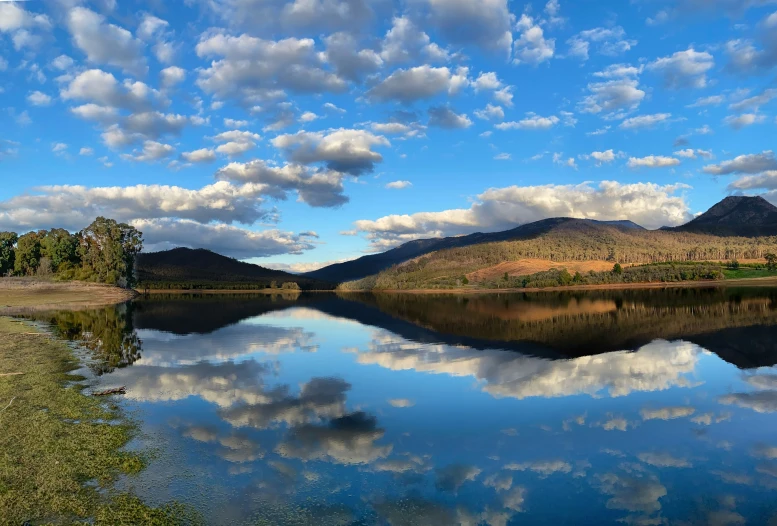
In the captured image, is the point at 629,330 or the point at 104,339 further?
the point at 629,330

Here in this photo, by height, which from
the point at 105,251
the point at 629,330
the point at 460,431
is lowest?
the point at 629,330

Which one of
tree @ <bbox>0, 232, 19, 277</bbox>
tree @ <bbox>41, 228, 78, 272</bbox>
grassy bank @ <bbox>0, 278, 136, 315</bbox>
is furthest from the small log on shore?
tree @ <bbox>0, 232, 19, 277</bbox>

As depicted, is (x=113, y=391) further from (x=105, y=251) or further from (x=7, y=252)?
(x=7, y=252)

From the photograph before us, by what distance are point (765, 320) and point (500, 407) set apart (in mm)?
63930

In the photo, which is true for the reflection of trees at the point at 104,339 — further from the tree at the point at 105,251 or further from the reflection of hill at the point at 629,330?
the tree at the point at 105,251

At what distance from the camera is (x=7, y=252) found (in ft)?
529

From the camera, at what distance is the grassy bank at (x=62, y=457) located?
14.2 m

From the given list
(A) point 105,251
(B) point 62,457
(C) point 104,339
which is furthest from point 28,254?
(B) point 62,457

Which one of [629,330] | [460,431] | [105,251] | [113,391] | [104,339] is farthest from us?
[105,251]

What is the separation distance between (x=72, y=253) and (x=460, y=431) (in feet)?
595

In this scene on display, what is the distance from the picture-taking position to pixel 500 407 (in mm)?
27891

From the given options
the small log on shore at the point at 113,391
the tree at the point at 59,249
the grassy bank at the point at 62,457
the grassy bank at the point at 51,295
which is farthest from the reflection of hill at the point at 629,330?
the tree at the point at 59,249

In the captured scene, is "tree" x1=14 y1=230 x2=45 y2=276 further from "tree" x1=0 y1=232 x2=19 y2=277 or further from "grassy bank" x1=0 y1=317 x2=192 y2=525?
"grassy bank" x1=0 y1=317 x2=192 y2=525

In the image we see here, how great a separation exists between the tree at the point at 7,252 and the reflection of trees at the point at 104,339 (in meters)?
110
